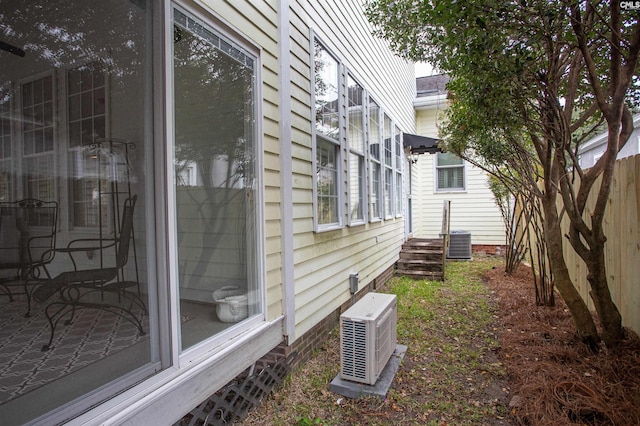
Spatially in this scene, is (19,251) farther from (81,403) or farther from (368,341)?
(368,341)

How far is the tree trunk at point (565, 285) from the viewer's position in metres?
3.18

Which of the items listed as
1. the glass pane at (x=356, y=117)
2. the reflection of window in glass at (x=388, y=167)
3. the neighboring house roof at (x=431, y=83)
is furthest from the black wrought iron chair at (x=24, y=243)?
the neighboring house roof at (x=431, y=83)

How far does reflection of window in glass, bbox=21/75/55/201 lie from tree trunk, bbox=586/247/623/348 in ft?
13.6

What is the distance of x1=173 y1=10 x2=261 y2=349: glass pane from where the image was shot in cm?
225

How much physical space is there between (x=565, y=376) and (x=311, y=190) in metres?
2.61

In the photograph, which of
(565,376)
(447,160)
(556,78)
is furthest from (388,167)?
(565,376)

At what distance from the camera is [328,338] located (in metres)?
4.02

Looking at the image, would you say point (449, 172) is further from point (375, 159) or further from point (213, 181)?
point (213, 181)

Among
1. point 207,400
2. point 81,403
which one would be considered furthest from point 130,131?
point 207,400

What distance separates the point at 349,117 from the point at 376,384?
333 centimetres

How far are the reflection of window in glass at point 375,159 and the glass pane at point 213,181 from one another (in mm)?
3382

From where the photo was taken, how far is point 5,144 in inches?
81.2

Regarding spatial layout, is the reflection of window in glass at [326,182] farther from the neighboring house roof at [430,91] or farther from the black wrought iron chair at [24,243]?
the neighboring house roof at [430,91]

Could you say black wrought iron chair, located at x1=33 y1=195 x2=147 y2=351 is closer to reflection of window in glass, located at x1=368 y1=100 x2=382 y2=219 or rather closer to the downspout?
the downspout
